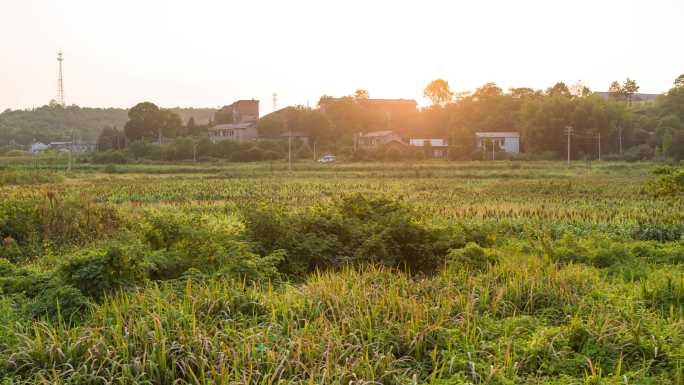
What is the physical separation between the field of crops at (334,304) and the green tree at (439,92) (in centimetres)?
8383

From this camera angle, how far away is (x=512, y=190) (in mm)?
30562

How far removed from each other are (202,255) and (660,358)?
671 cm

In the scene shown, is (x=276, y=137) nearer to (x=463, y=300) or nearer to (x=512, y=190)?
(x=512, y=190)

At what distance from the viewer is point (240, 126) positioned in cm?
8212

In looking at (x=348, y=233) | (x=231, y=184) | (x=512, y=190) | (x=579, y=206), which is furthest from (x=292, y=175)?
(x=348, y=233)

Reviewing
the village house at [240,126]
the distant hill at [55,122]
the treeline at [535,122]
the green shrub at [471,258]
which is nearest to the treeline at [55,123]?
the distant hill at [55,122]

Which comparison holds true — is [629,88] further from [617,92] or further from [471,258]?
[471,258]

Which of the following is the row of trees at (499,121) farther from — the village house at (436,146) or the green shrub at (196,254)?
the green shrub at (196,254)

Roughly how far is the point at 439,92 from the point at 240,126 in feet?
111

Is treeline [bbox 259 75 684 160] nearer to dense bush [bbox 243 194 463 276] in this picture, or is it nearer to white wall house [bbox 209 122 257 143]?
white wall house [bbox 209 122 257 143]

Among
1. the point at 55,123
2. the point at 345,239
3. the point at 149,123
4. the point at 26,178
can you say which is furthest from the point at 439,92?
the point at 345,239

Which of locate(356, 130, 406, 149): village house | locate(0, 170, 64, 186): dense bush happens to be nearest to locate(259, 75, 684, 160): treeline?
Result: locate(356, 130, 406, 149): village house

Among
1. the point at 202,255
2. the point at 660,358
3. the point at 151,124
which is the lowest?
the point at 660,358

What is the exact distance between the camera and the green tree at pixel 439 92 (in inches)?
3787
